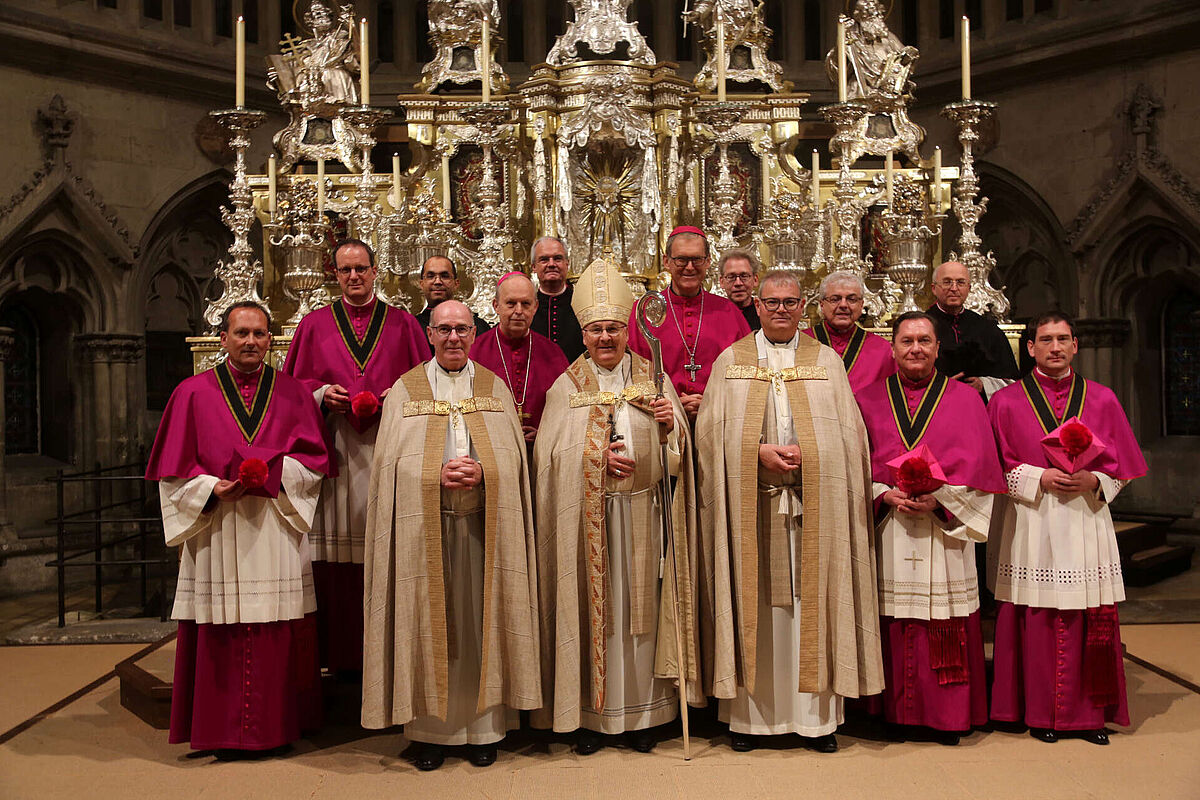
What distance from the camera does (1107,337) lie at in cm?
1141

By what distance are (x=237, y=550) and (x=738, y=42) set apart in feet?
17.7

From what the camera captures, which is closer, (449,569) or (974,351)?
(449,569)

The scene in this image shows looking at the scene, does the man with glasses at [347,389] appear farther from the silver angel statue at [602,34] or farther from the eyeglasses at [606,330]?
the silver angel statue at [602,34]

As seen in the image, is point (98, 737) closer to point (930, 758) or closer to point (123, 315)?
point (930, 758)

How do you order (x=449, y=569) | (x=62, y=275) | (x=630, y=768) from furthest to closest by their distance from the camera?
(x=62, y=275) < (x=449, y=569) < (x=630, y=768)

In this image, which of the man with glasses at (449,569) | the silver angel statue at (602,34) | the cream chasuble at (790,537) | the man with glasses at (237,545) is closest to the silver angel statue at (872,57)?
the silver angel statue at (602,34)

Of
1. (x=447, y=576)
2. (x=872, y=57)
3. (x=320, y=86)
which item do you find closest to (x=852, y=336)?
(x=447, y=576)

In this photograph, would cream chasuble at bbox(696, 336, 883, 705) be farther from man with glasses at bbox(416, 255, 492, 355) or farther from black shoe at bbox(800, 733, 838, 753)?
man with glasses at bbox(416, 255, 492, 355)

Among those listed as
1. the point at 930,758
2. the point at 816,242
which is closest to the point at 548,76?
the point at 816,242

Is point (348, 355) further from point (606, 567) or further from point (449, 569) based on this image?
point (606, 567)

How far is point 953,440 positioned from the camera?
518 cm

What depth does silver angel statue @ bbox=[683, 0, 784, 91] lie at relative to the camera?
815cm

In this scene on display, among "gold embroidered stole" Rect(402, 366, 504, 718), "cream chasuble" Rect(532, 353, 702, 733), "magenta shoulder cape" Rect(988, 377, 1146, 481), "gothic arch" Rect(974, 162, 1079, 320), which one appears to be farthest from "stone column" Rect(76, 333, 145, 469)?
"gothic arch" Rect(974, 162, 1079, 320)

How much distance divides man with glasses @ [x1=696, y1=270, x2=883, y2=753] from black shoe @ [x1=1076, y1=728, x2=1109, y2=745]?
1.10 m
